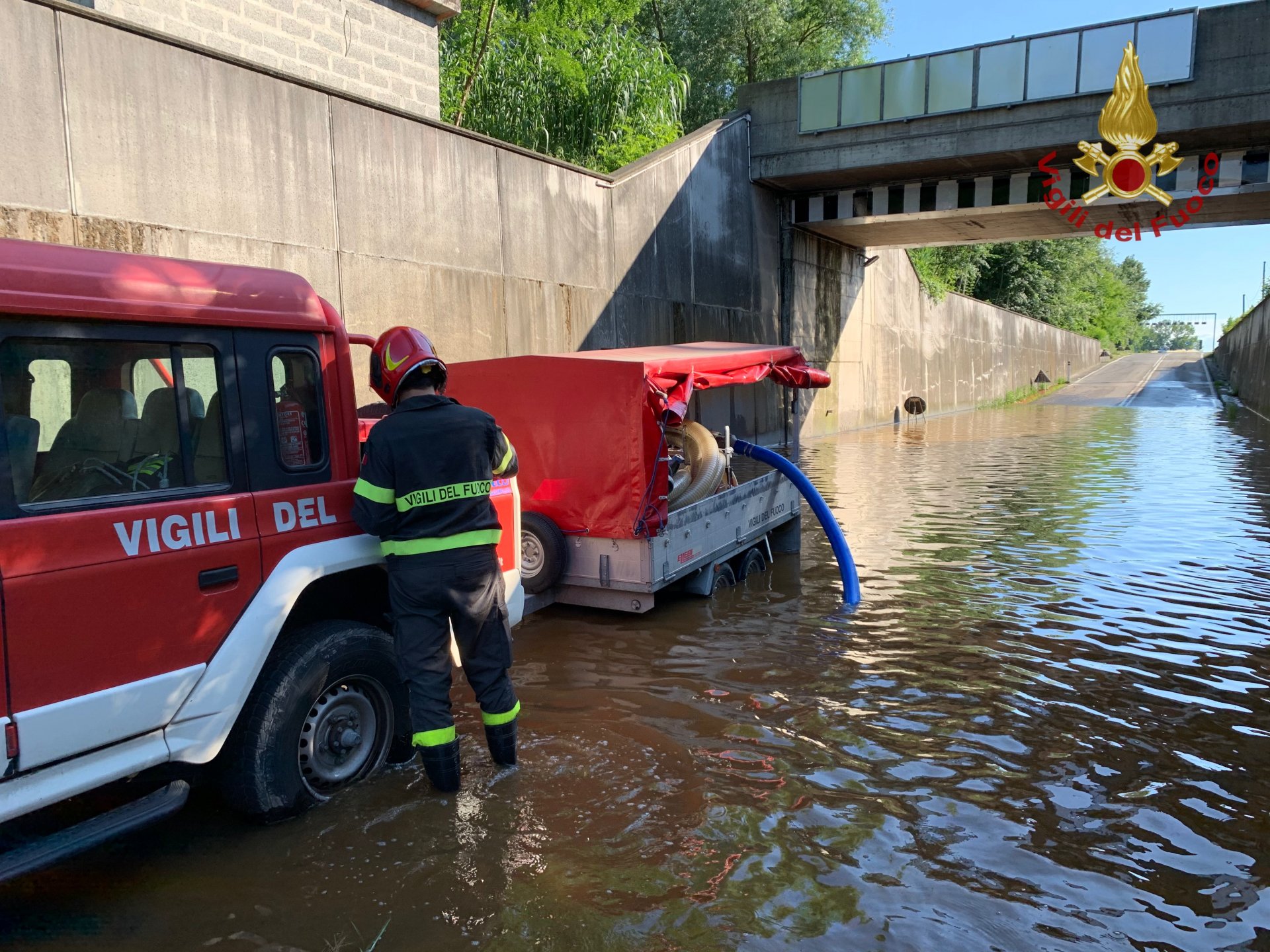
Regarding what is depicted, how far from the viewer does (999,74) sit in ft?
59.2

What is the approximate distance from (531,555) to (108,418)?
4.23m

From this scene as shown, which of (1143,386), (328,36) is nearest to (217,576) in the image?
(328,36)

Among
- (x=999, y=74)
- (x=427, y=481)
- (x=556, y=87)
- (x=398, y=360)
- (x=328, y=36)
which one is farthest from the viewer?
(x=556, y=87)

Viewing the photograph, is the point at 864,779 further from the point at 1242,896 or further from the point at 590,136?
the point at 590,136

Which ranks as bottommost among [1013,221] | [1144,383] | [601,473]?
[1144,383]

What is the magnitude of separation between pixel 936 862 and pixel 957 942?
0.54m

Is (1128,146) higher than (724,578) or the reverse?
higher

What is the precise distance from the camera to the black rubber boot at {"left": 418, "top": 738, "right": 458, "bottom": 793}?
4188mm

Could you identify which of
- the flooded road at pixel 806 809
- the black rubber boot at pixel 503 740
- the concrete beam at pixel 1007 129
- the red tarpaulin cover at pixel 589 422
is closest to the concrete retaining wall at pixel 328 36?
the red tarpaulin cover at pixel 589 422

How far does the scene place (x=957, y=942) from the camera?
324cm

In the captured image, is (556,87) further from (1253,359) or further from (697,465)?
(1253,359)

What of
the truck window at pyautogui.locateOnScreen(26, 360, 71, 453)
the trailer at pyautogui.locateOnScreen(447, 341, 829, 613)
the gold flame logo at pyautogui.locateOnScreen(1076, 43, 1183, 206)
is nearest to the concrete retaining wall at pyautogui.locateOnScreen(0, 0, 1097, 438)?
the trailer at pyautogui.locateOnScreen(447, 341, 829, 613)

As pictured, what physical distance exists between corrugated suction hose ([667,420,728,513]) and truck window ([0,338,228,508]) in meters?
4.84

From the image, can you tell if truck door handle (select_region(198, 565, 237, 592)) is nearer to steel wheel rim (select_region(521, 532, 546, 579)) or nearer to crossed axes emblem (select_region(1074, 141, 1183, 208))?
steel wheel rim (select_region(521, 532, 546, 579))
